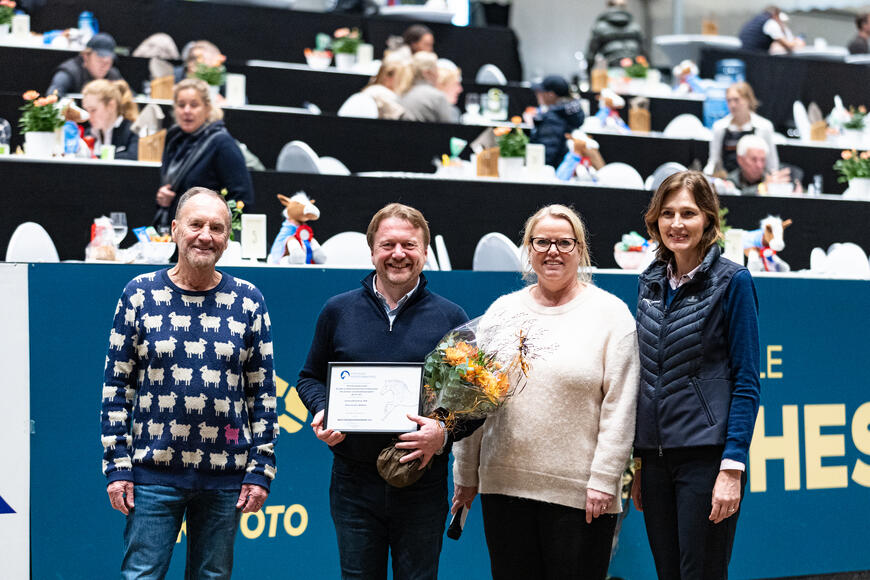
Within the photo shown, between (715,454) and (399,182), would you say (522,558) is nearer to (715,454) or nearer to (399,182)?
(715,454)

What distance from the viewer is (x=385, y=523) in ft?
8.65

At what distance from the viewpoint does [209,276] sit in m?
2.59

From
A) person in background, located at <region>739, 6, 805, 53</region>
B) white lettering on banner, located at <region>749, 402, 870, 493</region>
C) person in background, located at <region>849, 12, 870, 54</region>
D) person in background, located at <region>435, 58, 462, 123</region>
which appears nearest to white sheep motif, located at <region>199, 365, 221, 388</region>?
white lettering on banner, located at <region>749, 402, 870, 493</region>

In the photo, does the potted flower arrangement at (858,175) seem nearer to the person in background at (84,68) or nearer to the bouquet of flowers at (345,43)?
the bouquet of flowers at (345,43)

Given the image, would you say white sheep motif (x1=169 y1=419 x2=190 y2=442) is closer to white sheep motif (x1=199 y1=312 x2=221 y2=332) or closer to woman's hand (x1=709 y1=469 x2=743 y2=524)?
white sheep motif (x1=199 y1=312 x2=221 y2=332)

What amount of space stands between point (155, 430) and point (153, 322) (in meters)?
0.24

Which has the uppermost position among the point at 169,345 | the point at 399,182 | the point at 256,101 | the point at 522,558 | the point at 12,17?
the point at 12,17

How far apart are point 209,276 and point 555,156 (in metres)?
4.42

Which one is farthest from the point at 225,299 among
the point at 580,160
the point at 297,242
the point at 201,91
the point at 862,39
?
the point at 862,39

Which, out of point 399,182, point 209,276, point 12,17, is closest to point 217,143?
point 399,182

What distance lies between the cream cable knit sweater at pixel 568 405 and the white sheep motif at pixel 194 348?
64 centimetres

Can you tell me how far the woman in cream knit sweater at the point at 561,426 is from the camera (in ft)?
8.57

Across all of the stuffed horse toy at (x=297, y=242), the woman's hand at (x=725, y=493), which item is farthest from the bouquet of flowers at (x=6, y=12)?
the woman's hand at (x=725, y=493)

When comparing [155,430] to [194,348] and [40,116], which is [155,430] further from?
[40,116]
